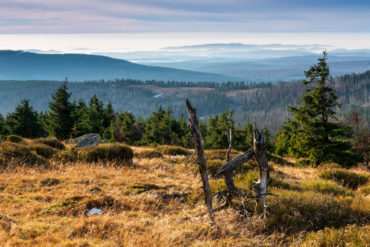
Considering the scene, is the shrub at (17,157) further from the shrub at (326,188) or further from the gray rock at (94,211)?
the shrub at (326,188)

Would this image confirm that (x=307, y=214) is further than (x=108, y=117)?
No

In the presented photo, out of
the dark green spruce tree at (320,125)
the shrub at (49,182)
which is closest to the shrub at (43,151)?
the shrub at (49,182)

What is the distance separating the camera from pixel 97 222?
530 centimetres

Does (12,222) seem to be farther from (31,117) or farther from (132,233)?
(31,117)

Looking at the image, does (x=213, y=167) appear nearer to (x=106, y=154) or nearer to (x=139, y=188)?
(x=139, y=188)

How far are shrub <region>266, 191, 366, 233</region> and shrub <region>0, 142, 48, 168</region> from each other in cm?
899

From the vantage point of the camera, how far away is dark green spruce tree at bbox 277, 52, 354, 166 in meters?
23.1

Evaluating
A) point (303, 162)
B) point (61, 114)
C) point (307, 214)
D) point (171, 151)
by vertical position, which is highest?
point (307, 214)

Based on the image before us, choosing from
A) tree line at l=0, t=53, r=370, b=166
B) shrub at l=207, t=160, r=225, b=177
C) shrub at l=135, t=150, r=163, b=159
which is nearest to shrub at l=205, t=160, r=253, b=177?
shrub at l=207, t=160, r=225, b=177

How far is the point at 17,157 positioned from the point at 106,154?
3.54 metres

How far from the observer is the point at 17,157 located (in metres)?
10.6

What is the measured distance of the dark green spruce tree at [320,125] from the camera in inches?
909

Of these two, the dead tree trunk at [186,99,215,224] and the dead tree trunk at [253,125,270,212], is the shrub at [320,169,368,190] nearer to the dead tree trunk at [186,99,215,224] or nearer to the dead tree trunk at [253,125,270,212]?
the dead tree trunk at [253,125,270,212]

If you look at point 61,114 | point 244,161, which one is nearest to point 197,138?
point 244,161
